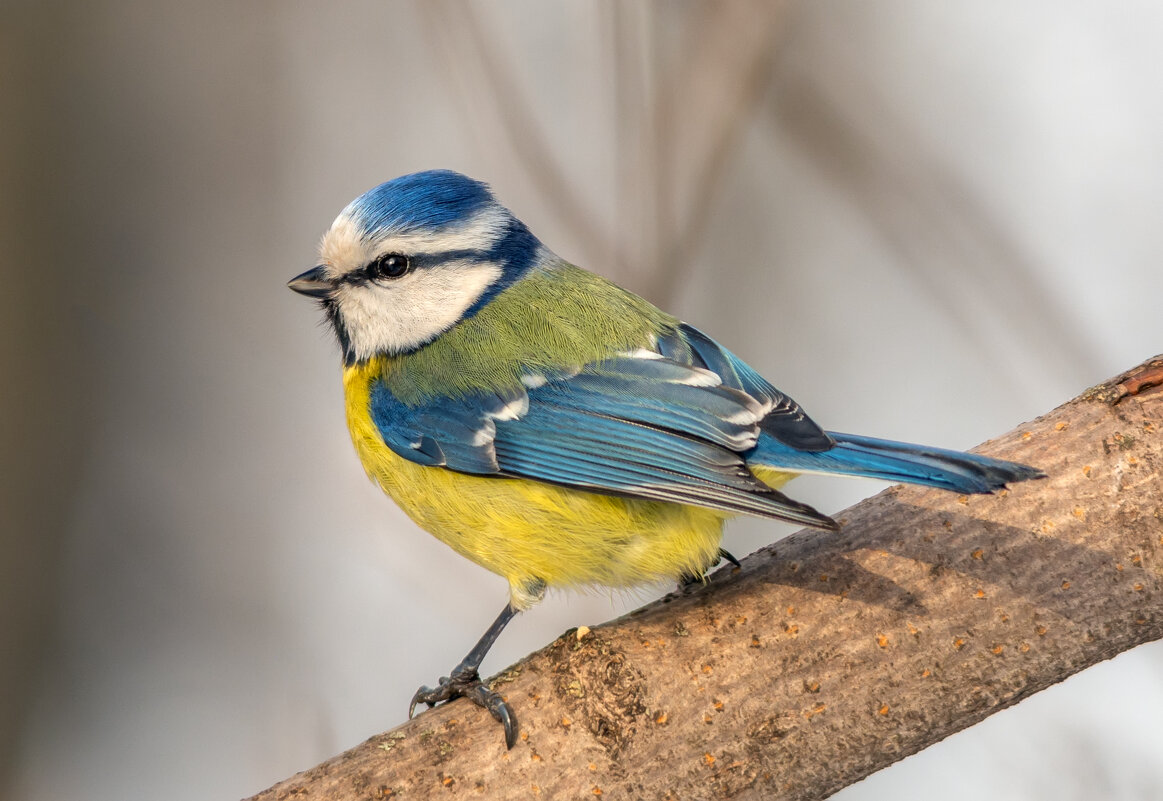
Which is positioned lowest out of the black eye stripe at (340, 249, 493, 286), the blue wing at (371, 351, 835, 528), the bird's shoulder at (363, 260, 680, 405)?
the blue wing at (371, 351, 835, 528)

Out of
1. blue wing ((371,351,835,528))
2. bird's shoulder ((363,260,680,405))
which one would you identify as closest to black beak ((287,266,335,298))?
bird's shoulder ((363,260,680,405))

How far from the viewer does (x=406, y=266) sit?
115 inches

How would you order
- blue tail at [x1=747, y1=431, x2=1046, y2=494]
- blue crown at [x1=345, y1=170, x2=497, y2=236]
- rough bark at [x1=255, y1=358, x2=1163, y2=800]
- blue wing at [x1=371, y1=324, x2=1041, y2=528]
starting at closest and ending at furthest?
blue tail at [x1=747, y1=431, x2=1046, y2=494] → rough bark at [x1=255, y1=358, x2=1163, y2=800] → blue wing at [x1=371, y1=324, x2=1041, y2=528] → blue crown at [x1=345, y1=170, x2=497, y2=236]

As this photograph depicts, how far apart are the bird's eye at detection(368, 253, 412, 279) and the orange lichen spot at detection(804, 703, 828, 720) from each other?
159 cm

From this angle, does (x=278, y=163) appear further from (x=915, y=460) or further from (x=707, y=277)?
(x=915, y=460)

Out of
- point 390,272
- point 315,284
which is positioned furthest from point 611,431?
point 315,284

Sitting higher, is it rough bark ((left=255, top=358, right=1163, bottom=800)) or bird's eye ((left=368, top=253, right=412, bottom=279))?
bird's eye ((left=368, top=253, right=412, bottom=279))

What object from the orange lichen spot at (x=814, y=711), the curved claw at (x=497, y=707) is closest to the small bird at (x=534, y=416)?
the curved claw at (x=497, y=707)

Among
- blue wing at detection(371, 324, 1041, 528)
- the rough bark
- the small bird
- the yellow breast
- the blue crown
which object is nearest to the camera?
the rough bark

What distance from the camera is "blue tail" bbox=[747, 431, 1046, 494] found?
1900mm

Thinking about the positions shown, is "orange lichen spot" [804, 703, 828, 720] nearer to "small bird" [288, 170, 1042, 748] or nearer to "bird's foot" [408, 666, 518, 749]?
"small bird" [288, 170, 1042, 748]

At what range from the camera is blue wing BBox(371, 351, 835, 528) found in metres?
2.29

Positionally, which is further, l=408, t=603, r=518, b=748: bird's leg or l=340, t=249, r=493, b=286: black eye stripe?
l=340, t=249, r=493, b=286: black eye stripe

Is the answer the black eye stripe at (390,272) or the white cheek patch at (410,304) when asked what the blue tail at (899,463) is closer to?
the white cheek patch at (410,304)
